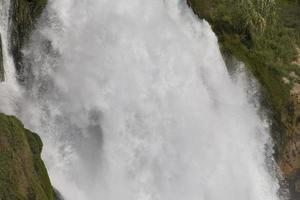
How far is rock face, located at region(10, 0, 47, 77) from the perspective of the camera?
16.8 metres

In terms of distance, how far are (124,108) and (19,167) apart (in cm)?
551

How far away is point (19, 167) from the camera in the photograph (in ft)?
41.2

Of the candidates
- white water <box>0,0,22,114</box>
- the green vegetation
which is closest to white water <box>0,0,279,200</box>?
white water <box>0,0,22,114</box>

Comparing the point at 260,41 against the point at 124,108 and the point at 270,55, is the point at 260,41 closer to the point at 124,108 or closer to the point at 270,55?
the point at 270,55

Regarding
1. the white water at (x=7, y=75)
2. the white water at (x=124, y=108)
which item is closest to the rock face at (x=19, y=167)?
the white water at (x=124, y=108)

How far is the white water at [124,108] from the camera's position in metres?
17.0

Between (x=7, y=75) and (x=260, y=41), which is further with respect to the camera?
(x=260, y=41)

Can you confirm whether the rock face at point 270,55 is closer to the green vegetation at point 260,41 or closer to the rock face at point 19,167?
the green vegetation at point 260,41

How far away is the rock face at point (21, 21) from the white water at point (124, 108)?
0.91 feet

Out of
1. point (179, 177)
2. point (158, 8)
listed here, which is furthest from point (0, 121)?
point (158, 8)

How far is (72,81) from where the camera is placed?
17609 millimetres

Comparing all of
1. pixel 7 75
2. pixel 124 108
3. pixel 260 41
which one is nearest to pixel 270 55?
pixel 260 41

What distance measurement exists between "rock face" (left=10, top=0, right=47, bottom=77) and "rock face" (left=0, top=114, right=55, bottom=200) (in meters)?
4.05

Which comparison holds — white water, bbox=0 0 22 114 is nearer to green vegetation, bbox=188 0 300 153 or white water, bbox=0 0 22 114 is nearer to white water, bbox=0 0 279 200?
white water, bbox=0 0 279 200
